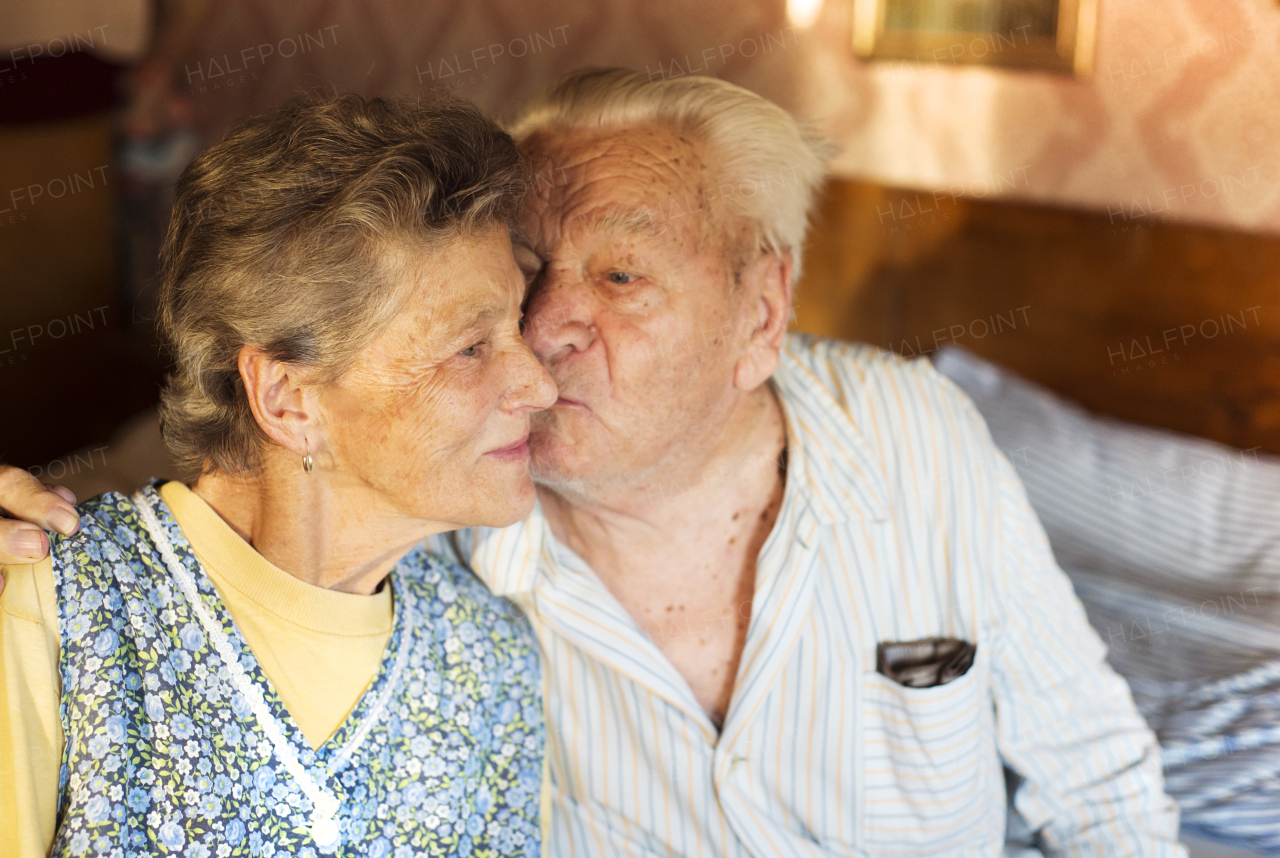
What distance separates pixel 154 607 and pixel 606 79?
35.2 inches

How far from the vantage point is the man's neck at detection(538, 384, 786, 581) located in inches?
56.4

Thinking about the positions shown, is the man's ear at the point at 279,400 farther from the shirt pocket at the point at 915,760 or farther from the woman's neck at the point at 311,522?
the shirt pocket at the point at 915,760

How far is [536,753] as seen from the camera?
133 centimetres

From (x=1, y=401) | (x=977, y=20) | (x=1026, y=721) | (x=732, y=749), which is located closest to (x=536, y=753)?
(x=732, y=749)

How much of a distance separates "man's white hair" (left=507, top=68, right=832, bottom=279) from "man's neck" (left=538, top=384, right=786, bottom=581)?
0.27m

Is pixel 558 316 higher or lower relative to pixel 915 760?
higher

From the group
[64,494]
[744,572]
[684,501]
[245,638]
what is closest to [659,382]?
[684,501]

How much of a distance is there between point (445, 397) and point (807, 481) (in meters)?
0.60

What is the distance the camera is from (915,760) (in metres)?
1.39

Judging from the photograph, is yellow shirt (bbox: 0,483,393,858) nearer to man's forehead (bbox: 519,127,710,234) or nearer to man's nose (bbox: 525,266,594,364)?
man's nose (bbox: 525,266,594,364)

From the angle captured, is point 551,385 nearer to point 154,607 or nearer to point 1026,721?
point 154,607

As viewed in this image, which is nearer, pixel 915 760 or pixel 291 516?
pixel 291 516

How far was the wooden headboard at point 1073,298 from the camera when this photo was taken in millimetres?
2246

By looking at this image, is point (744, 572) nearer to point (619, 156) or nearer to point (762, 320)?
point (762, 320)
